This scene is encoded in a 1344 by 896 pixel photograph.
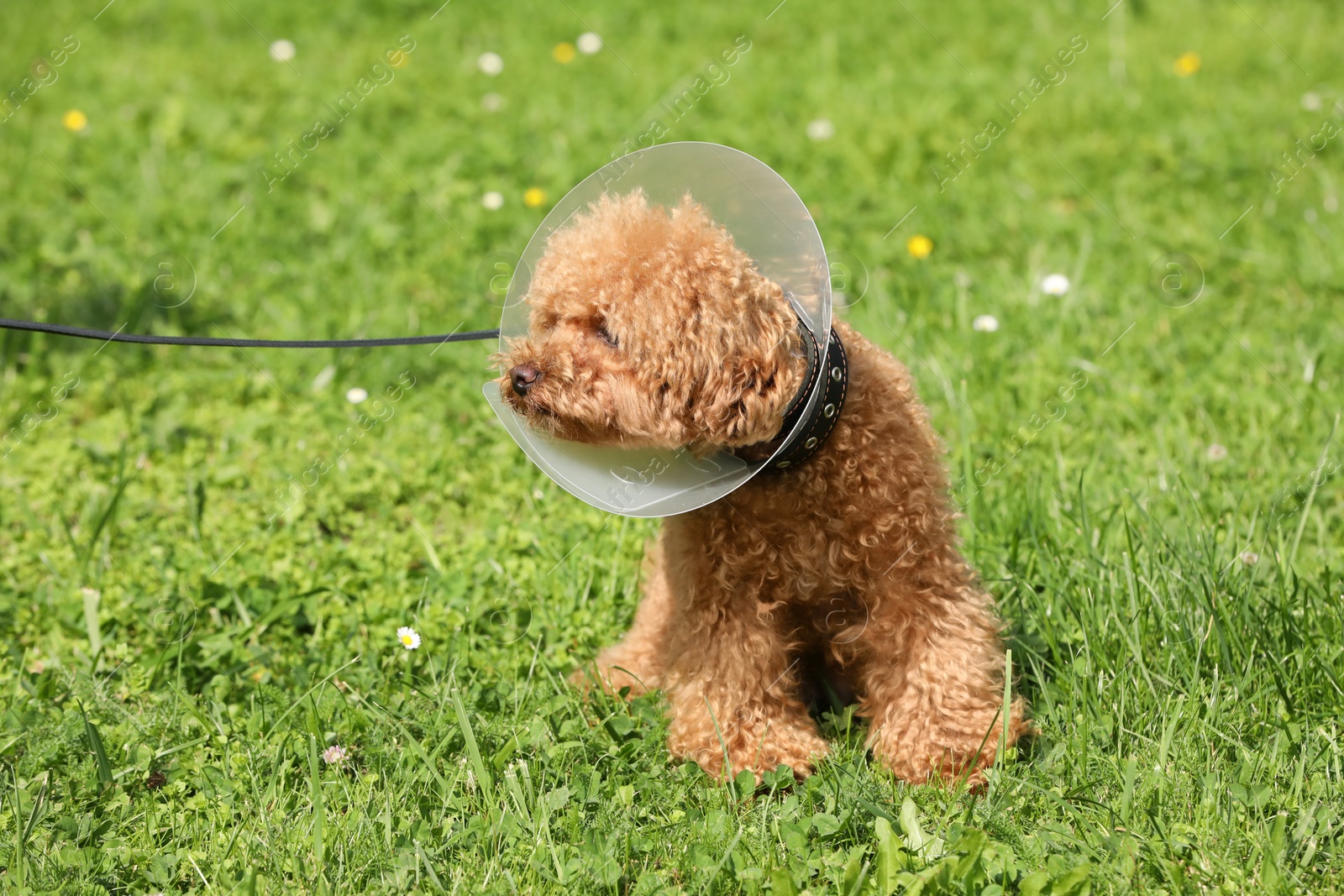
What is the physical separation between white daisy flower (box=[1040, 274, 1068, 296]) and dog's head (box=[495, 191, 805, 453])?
2472mm

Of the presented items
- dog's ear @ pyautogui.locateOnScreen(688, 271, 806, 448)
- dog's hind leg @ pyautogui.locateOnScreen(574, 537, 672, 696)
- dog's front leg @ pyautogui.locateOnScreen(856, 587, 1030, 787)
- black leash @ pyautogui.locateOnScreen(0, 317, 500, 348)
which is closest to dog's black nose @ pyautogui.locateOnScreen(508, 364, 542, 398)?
black leash @ pyautogui.locateOnScreen(0, 317, 500, 348)

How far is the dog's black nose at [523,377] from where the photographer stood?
7.54 feet

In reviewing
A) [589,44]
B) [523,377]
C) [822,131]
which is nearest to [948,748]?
[523,377]

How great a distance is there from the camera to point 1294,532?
3.13 metres

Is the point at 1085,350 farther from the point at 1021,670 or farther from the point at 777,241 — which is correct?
the point at 777,241

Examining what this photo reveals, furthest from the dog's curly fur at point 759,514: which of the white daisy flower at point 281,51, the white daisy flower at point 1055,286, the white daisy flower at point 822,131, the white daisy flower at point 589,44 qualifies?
the white daisy flower at point 281,51

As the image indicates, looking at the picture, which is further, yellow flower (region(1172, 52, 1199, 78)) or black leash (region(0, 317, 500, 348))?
yellow flower (region(1172, 52, 1199, 78))

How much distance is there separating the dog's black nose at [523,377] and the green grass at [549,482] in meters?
0.80

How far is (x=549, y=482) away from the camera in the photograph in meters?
3.75

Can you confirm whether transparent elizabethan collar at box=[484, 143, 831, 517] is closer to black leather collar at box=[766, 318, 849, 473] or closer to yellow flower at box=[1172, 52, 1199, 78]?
black leather collar at box=[766, 318, 849, 473]

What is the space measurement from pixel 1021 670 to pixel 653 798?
98 cm

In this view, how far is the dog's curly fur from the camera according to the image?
218cm

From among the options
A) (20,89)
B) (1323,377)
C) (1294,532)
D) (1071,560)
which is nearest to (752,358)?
(1071,560)

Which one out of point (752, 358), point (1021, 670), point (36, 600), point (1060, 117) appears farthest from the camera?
point (1060, 117)
